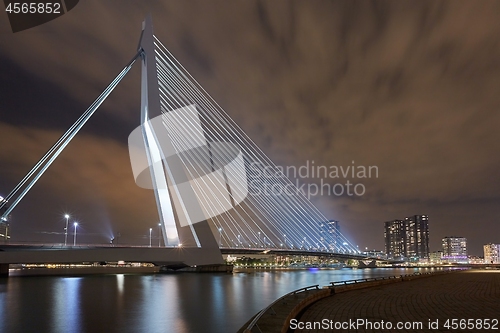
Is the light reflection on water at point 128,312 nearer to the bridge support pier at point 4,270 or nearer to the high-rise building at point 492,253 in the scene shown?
the bridge support pier at point 4,270

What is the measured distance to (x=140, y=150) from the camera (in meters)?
29.5

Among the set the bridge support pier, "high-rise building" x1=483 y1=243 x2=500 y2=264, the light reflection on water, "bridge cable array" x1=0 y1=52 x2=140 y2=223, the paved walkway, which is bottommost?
"high-rise building" x1=483 y1=243 x2=500 y2=264

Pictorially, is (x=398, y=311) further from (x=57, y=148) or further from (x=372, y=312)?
(x=57, y=148)

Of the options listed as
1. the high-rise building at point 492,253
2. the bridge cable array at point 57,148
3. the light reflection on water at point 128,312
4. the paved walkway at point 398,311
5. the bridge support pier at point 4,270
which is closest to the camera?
the paved walkway at point 398,311

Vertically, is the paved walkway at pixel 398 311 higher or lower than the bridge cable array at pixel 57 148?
lower

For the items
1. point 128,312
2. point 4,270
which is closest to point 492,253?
point 4,270

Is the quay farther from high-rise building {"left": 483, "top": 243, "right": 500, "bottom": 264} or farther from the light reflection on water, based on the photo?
high-rise building {"left": 483, "top": 243, "right": 500, "bottom": 264}

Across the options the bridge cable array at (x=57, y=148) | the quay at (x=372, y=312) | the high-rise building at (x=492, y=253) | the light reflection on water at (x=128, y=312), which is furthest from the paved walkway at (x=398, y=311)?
the high-rise building at (x=492, y=253)

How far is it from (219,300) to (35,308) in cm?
750

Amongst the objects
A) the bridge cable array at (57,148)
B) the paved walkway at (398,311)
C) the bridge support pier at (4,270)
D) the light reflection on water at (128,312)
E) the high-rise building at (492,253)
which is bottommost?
the high-rise building at (492,253)

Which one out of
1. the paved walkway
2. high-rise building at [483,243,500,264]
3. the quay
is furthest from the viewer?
high-rise building at [483,243,500,264]

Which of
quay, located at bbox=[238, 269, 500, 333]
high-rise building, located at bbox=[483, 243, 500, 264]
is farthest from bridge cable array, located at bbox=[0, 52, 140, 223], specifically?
high-rise building, located at bbox=[483, 243, 500, 264]

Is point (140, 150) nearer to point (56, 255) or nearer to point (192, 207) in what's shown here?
point (192, 207)

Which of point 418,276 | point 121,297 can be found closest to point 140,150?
point 121,297
